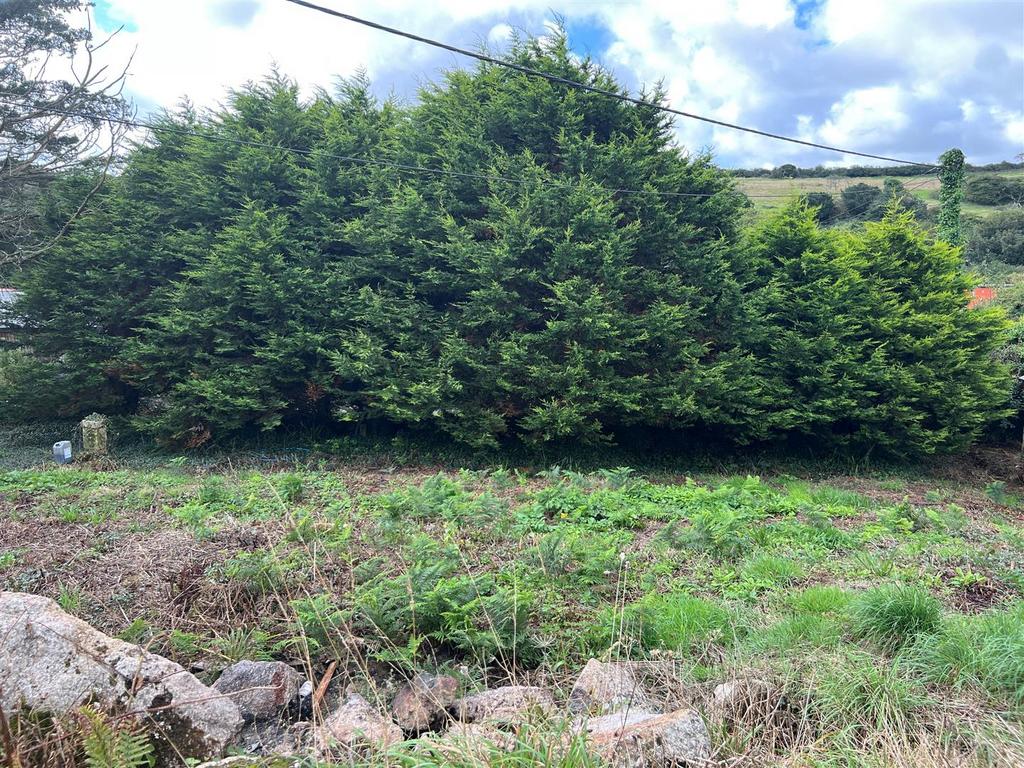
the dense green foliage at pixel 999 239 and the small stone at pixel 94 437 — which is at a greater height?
the dense green foliage at pixel 999 239

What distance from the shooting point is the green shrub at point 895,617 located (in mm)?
2664

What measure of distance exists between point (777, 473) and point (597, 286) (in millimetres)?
4307

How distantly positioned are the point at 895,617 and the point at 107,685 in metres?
3.47

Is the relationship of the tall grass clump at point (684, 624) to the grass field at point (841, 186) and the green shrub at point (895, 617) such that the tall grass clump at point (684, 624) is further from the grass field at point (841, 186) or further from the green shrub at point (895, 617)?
the grass field at point (841, 186)

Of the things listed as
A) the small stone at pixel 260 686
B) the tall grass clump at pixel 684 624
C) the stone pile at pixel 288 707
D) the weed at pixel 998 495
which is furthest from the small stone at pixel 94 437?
the weed at pixel 998 495

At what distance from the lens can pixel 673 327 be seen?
26.7ft

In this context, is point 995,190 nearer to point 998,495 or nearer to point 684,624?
point 998,495

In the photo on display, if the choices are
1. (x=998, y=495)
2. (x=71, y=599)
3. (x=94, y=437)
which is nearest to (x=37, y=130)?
(x=94, y=437)

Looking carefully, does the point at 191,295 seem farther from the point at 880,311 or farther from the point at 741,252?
the point at 880,311

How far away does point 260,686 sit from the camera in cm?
231

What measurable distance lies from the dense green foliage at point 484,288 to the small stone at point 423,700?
5.47 meters

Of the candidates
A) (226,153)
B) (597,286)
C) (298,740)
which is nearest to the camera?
(298,740)

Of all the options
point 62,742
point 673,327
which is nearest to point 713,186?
point 673,327

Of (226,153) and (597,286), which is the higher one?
(226,153)
